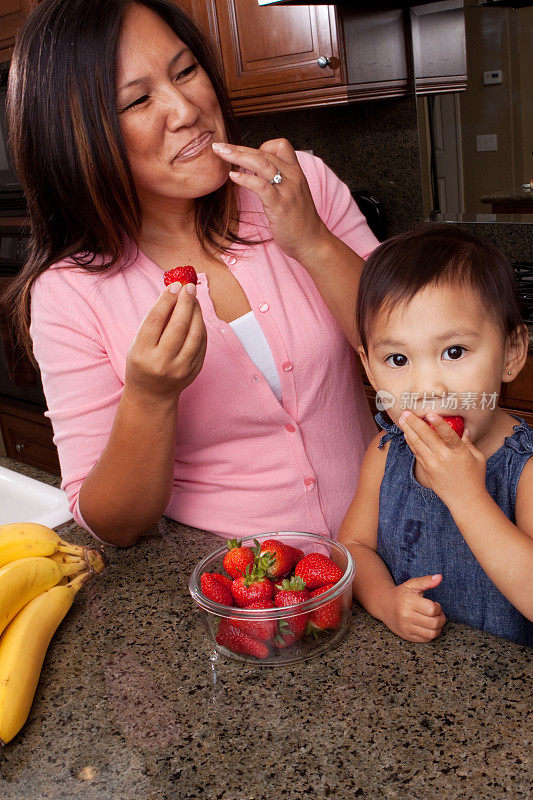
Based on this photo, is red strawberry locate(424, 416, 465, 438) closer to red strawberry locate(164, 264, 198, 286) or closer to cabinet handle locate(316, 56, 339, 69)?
red strawberry locate(164, 264, 198, 286)

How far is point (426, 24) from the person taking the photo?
257 centimetres

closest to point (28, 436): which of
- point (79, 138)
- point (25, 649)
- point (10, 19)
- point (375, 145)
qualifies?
point (10, 19)

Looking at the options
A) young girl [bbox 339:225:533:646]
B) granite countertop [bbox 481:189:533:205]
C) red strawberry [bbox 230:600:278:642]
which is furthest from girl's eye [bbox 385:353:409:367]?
granite countertop [bbox 481:189:533:205]

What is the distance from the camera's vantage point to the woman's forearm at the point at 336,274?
1.22m

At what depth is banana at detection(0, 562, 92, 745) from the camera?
0.79m

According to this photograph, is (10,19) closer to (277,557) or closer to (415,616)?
(277,557)

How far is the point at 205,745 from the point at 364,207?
246cm

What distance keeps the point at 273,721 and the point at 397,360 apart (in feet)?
1.37

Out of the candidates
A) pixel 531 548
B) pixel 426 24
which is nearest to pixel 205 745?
pixel 531 548

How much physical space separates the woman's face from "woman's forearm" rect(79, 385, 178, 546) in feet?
1.13

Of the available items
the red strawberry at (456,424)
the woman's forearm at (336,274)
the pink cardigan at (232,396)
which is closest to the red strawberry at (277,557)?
the red strawberry at (456,424)

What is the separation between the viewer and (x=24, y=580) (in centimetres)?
95

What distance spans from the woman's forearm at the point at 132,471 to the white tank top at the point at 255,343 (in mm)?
220

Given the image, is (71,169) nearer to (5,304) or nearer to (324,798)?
(5,304)
